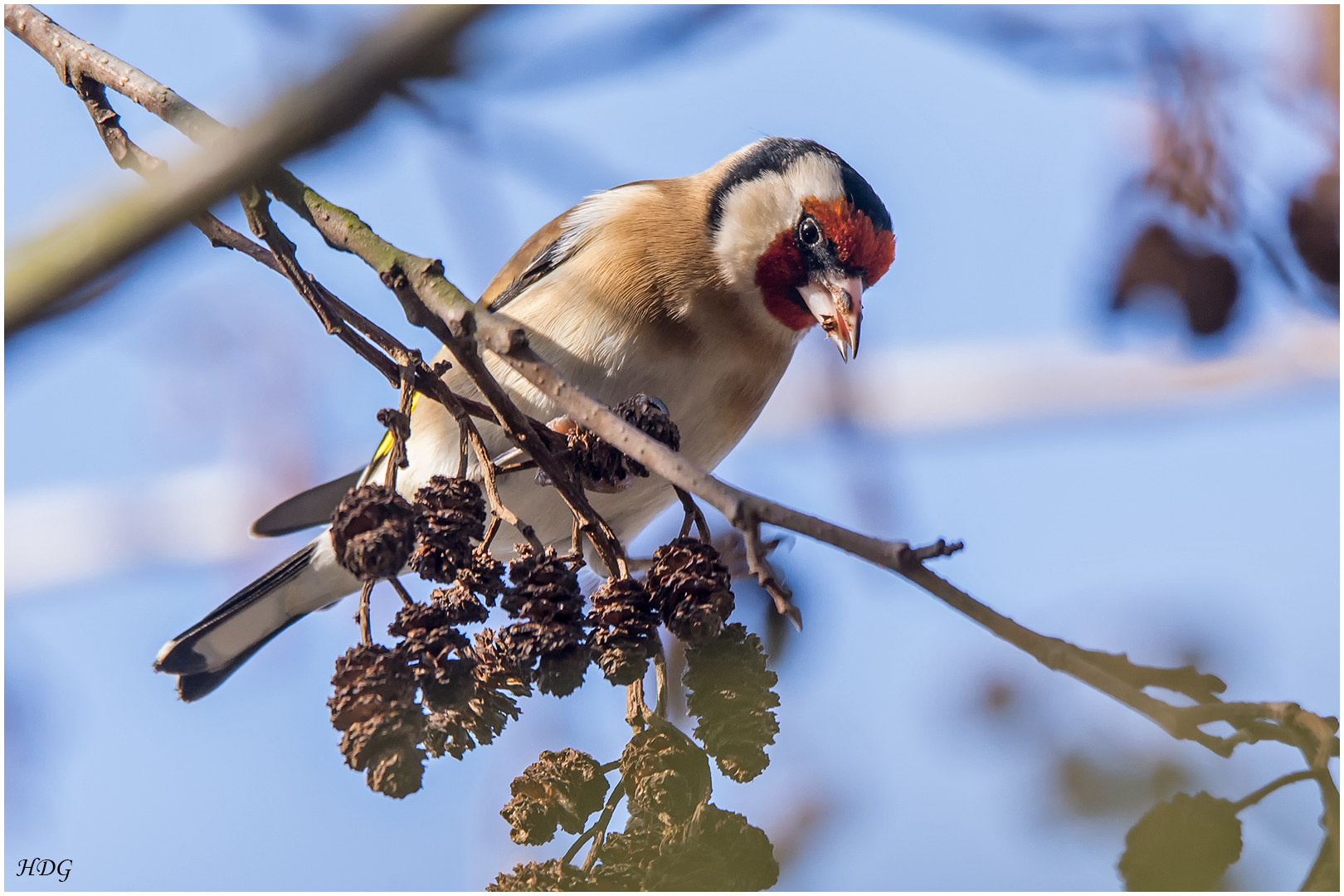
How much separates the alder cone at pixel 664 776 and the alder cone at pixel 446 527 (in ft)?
1.08

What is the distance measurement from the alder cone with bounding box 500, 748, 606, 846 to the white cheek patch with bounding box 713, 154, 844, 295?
1583 millimetres

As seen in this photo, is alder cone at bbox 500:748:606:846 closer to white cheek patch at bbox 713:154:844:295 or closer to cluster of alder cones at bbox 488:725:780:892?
cluster of alder cones at bbox 488:725:780:892

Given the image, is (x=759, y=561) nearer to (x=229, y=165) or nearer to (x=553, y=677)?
(x=553, y=677)

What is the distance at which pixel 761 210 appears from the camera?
9.68 feet

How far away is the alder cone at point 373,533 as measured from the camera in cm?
138

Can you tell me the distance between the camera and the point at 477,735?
1.43 m

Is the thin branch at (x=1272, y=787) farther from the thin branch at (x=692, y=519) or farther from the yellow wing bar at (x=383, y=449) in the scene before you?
the yellow wing bar at (x=383, y=449)

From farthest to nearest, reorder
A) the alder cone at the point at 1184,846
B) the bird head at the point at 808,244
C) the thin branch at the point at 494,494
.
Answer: the bird head at the point at 808,244, the thin branch at the point at 494,494, the alder cone at the point at 1184,846

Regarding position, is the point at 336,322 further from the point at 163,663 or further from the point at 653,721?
the point at 163,663

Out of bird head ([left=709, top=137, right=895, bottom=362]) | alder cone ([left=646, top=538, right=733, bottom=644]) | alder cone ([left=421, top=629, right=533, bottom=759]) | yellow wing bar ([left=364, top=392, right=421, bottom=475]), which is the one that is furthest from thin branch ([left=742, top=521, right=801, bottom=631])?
yellow wing bar ([left=364, top=392, right=421, bottom=475])

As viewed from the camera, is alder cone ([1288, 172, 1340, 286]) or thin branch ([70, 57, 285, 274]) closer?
thin branch ([70, 57, 285, 274])

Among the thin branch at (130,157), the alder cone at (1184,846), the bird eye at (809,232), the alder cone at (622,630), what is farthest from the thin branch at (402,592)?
the bird eye at (809,232)

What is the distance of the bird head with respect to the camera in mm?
2775

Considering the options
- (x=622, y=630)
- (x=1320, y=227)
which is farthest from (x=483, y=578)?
(x=1320, y=227)
